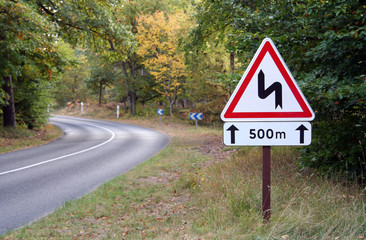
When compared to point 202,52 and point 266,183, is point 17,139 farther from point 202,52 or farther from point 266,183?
point 266,183

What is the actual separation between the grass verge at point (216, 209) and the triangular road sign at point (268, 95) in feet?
3.72

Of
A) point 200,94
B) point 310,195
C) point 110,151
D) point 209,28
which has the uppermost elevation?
point 209,28

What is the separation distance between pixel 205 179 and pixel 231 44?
2747 mm

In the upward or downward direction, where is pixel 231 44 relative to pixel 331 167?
upward

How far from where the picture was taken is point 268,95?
299cm

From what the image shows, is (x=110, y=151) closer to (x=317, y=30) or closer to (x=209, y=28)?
(x=209, y=28)

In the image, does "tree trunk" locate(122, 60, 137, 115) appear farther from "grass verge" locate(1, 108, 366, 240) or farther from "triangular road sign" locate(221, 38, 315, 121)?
→ "triangular road sign" locate(221, 38, 315, 121)

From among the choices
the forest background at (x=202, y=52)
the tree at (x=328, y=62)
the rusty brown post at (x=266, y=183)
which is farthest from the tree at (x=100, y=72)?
the rusty brown post at (x=266, y=183)

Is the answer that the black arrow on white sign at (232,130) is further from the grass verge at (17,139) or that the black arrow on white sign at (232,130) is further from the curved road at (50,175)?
the grass verge at (17,139)

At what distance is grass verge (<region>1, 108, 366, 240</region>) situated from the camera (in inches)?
124

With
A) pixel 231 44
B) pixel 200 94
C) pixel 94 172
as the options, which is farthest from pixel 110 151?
pixel 200 94

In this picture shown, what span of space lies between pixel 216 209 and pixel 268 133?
1.51 metres

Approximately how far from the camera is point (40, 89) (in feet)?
65.2

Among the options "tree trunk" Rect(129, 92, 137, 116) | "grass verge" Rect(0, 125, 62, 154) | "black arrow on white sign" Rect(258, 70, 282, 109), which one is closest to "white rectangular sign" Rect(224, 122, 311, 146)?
"black arrow on white sign" Rect(258, 70, 282, 109)
